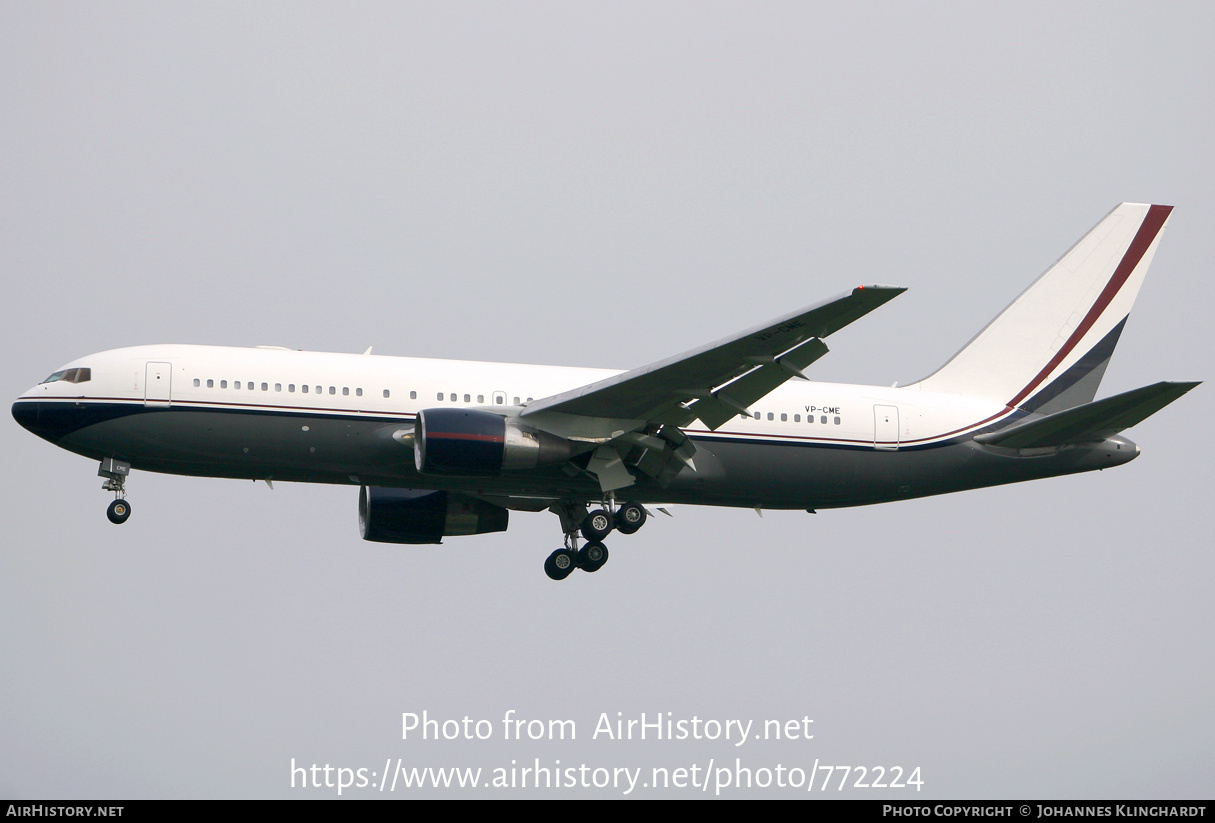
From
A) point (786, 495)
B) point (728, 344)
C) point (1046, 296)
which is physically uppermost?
point (1046, 296)

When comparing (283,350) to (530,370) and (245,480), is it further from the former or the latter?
(530,370)

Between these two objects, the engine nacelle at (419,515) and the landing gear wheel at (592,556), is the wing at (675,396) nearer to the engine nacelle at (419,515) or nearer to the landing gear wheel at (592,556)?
the landing gear wheel at (592,556)

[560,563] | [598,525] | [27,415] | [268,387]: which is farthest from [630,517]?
[27,415]

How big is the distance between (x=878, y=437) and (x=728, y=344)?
7.93 meters

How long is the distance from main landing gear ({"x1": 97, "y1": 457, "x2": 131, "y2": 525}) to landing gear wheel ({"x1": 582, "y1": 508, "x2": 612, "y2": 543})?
10848mm

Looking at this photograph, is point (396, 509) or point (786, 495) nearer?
point (786, 495)

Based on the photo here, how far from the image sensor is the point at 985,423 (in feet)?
115

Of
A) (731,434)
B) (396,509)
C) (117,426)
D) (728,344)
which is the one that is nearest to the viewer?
(728,344)

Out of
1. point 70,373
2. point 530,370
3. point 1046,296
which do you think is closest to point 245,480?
point 70,373

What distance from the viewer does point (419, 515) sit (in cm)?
3681

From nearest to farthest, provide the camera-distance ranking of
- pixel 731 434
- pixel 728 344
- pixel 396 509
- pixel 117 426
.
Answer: pixel 728 344 → pixel 117 426 → pixel 731 434 → pixel 396 509

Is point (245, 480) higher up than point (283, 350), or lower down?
lower down

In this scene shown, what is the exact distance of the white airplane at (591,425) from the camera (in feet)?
101

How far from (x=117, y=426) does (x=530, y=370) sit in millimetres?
9553
